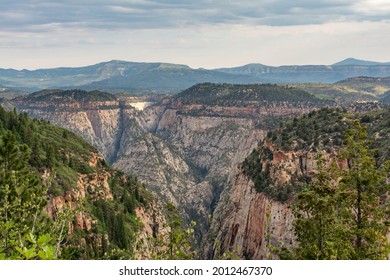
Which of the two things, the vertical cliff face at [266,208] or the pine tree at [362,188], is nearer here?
the pine tree at [362,188]

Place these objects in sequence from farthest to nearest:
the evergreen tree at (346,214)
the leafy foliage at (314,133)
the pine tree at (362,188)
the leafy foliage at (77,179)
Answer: the leafy foliage at (314,133), the leafy foliage at (77,179), the pine tree at (362,188), the evergreen tree at (346,214)

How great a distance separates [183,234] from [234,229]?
2390 inches

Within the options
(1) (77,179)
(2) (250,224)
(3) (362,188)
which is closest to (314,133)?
(2) (250,224)

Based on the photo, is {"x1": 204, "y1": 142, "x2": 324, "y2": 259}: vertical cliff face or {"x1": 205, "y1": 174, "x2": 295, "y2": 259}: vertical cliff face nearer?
{"x1": 205, "y1": 174, "x2": 295, "y2": 259}: vertical cliff face

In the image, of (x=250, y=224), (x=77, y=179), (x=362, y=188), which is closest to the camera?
(x=362, y=188)

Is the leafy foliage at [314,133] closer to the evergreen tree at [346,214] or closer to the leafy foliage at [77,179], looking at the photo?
the leafy foliage at [77,179]

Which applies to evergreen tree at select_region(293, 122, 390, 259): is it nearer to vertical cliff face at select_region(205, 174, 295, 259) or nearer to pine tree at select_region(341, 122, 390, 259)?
pine tree at select_region(341, 122, 390, 259)

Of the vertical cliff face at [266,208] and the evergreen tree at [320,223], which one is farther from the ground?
the evergreen tree at [320,223]

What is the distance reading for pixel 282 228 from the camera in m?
62.6

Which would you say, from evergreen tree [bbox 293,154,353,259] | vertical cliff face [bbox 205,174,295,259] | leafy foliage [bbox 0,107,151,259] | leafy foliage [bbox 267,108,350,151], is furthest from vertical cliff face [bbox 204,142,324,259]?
evergreen tree [bbox 293,154,353,259]

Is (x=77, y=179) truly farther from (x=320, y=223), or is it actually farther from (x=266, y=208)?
(x=320, y=223)

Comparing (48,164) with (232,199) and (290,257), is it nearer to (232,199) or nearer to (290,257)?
(232,199)

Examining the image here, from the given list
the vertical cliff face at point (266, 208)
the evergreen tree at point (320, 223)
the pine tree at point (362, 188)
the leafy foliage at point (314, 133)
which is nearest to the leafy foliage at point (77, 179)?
the vertical cliff face at point (266, 208)

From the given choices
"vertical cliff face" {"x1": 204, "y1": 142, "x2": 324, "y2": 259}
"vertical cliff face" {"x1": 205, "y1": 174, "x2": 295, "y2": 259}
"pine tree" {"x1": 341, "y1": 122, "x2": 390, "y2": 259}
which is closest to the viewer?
"pine tree" {"x1": 341, "y1": 122, "x2": 390, "y2": 259}
